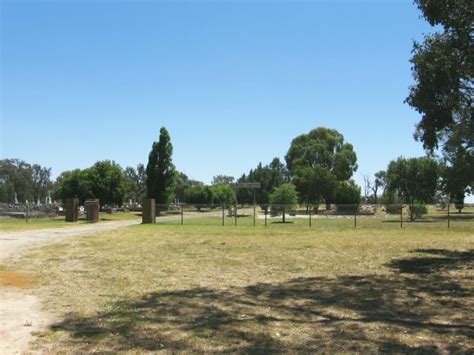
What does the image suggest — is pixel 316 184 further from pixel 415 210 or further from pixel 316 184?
pixel 415 210

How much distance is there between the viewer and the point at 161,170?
59.9 metres

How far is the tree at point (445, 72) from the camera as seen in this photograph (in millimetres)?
12516

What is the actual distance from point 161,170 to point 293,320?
5319 centimetres

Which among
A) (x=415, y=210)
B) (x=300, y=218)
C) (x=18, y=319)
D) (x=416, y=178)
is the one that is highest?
(x=416, y=178)

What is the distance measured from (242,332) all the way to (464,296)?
5.21 m

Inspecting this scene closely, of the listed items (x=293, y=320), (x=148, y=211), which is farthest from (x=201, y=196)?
(x=293, y=320)

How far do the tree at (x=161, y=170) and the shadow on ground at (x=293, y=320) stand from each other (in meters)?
49.6

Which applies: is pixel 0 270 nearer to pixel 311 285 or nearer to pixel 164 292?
pixel 164 292

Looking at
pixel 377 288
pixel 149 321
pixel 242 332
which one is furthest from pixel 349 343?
pixel 377 288

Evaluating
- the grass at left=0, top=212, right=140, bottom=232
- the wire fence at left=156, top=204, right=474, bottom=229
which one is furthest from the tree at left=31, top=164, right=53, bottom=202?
the grass at left=0, top=212, right=140, bottom=232

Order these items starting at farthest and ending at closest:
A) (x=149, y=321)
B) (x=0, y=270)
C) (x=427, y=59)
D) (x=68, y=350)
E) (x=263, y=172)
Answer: (x=263, y=172), (x=427, y=59), (x=0, y=270), (x=149, y=321), (x=68, y=350)

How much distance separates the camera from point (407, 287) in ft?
35.7

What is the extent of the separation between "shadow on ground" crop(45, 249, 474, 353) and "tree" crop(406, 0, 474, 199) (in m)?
4.98

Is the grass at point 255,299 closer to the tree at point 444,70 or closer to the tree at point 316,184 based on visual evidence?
the tree at point 444,70
